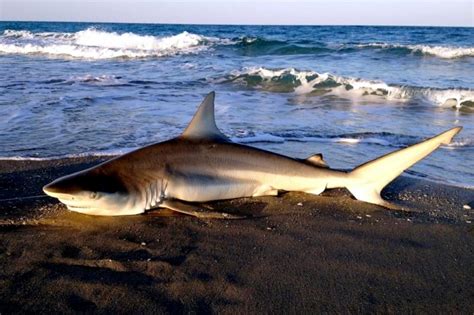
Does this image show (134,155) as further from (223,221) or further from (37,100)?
(37,100)

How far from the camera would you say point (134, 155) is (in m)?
3.82

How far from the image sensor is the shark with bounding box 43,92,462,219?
3518 mm

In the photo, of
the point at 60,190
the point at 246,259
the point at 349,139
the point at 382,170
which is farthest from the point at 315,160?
the point at 349,139

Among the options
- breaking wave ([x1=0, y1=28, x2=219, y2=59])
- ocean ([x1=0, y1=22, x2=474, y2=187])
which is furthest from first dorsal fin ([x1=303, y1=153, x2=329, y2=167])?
breaking wave ([x1=0, y1=28, x2=219, y2=59])

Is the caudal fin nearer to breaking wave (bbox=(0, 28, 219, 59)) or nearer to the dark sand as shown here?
the dark sand

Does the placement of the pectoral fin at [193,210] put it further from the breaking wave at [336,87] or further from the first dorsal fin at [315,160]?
the breaking wave at [336,87]

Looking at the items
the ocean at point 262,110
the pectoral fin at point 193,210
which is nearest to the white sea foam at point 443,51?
the ocean at point 262,110

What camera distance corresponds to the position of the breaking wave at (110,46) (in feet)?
91.6

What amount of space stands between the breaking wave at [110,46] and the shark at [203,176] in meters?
23.5

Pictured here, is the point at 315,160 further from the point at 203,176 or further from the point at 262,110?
the point at 262,110

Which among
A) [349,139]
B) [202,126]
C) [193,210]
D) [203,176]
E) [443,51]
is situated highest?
[443,51]

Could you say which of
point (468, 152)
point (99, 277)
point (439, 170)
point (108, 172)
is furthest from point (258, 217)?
point (468, 152)

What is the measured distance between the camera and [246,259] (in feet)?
10.0

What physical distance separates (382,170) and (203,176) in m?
1.42
